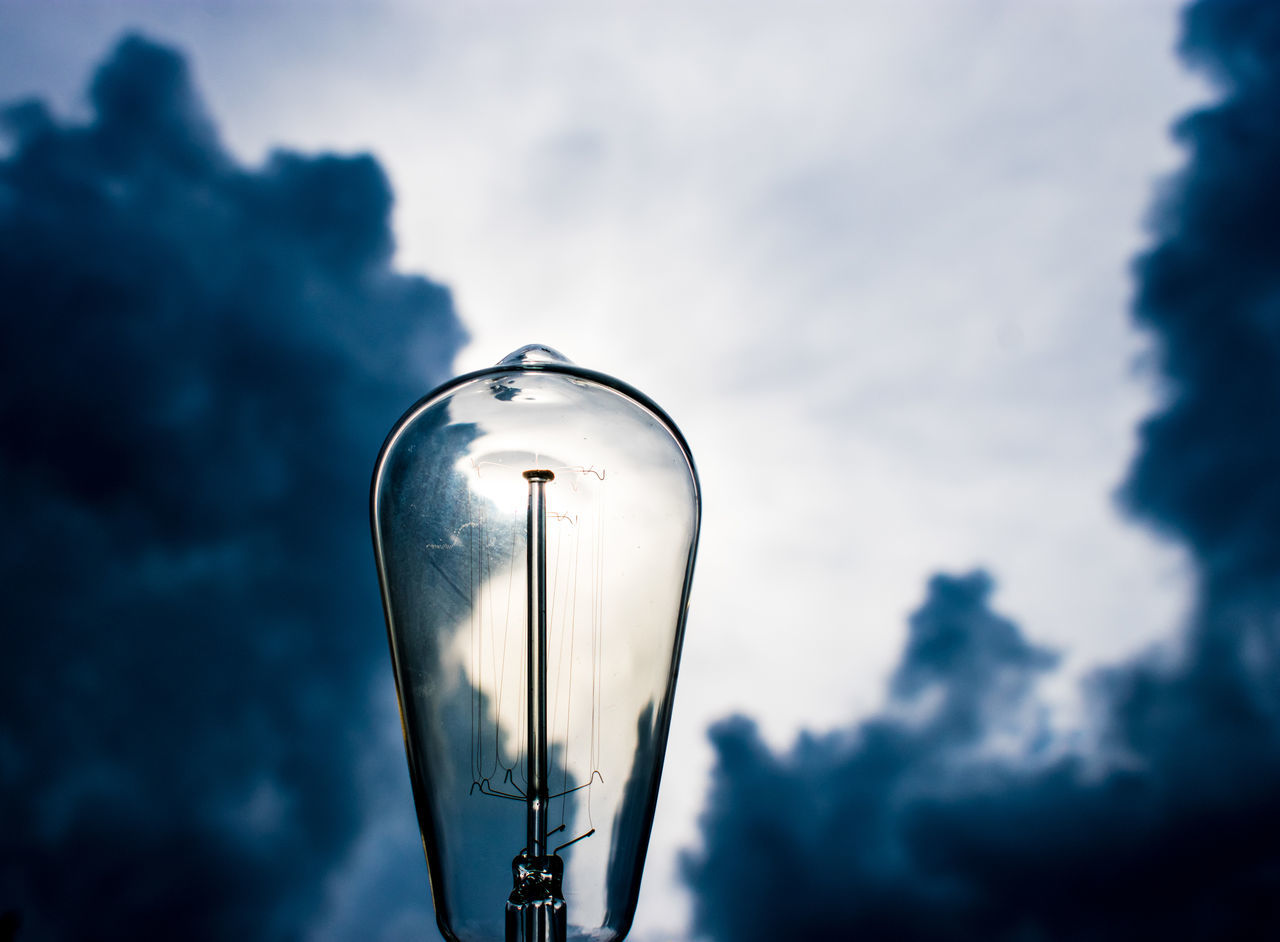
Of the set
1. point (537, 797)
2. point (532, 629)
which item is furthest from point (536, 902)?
point (532, 629)

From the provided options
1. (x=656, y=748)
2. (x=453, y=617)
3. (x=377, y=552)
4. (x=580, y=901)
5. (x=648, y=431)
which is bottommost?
(x=580, y=901)

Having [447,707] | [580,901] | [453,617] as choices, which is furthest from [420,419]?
[580,901]

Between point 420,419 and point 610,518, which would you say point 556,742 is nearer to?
point 610,518

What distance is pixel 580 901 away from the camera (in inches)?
41.4

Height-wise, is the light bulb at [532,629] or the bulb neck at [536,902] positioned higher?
the light bulb at [532,629]

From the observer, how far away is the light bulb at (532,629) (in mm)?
1052

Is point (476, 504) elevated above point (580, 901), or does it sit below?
above

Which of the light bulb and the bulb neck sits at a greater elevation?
the light bulb

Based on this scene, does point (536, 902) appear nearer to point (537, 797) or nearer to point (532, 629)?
point (537, 797)

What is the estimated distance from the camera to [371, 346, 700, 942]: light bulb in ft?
3.45

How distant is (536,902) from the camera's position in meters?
0.99

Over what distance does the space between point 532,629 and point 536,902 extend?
339 mm

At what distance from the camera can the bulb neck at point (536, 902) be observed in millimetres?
978

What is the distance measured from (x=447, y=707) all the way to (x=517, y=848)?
8.4 inches
